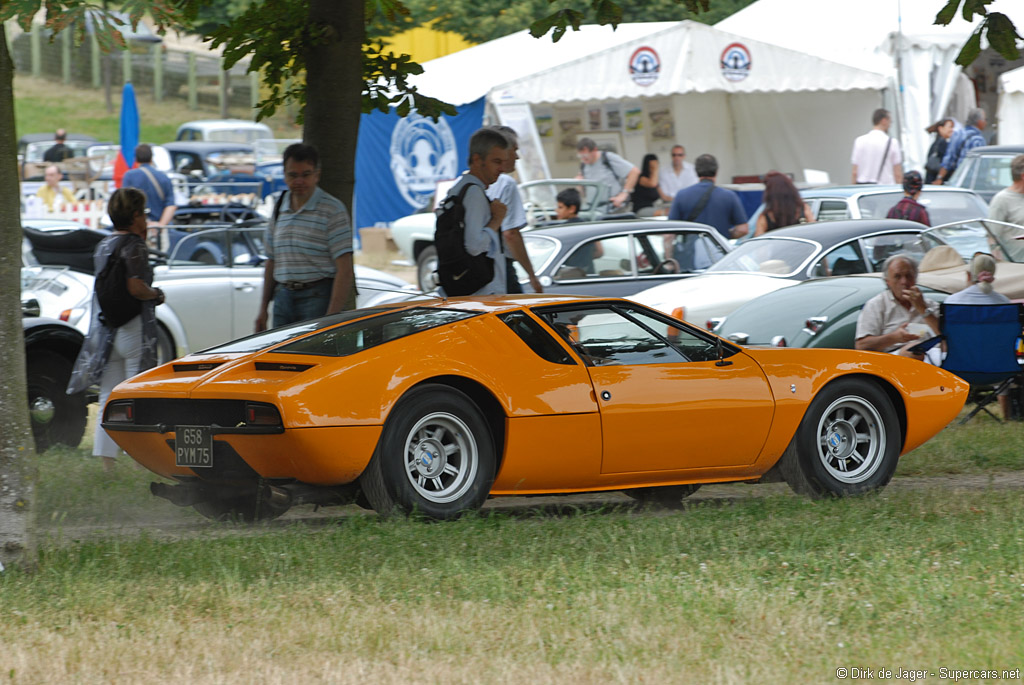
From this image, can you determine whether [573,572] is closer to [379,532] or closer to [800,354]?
[379,532]

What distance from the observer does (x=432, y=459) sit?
21.9 ft

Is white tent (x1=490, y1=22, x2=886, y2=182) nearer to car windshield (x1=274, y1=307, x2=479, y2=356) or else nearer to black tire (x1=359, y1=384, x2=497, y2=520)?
car windshield (x1=274, y1=307, x2=479, y2=356)

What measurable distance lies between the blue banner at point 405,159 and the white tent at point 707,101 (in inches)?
68.0

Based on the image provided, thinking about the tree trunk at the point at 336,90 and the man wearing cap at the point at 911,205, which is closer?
the tree trunk at the point at 336,90

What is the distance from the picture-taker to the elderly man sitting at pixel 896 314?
33.2ft

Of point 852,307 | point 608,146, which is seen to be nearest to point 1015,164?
point 852,307

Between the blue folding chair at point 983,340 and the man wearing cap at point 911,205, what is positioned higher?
the man wearing cap at point 911,205

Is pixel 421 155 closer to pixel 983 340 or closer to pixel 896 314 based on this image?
pixel 896 314

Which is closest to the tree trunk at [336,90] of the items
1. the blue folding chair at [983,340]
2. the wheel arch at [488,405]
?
the wheel arch at [488,405]

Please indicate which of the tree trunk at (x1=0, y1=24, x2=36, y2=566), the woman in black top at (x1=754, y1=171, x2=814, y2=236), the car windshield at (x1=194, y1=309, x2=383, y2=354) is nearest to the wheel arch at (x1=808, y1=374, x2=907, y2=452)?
the car windshield at (x1=194, y1=309, x2=383, y2=354)

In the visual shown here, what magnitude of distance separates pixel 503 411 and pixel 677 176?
14.1 m

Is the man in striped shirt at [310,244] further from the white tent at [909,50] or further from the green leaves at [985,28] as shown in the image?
the white tent at [909,50]

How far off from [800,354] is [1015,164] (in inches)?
260

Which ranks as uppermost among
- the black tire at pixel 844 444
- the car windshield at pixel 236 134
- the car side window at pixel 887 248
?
the car windshield at pixel 236 134
